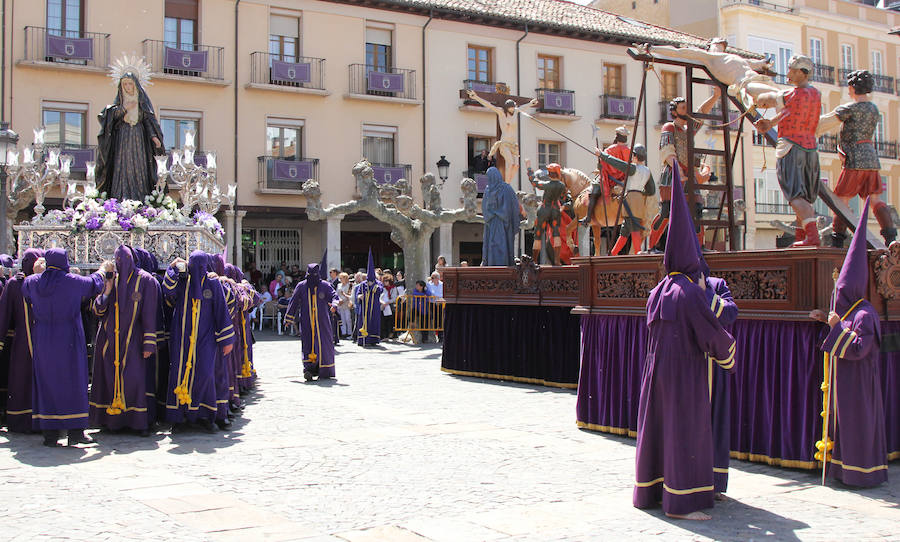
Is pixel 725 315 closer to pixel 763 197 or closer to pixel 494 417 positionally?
pixel 494 417

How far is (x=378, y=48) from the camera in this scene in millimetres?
29812

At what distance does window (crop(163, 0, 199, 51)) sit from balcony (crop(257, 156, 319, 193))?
4082 millimetres

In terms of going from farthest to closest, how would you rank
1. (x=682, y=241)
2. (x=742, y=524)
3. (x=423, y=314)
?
(x=423, y=314)
(x=682, y=241)
(x=742, y=524)

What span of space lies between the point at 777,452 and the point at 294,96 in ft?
76.4

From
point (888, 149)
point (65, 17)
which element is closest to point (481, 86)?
point (65, 17)

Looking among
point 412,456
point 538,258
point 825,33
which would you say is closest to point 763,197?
point 825,33

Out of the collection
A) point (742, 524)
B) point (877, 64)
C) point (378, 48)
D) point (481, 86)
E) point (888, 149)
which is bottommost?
point (742, 524)

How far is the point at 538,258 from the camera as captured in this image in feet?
49.6

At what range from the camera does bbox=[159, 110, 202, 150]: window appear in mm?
26328

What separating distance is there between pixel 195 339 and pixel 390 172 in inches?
802

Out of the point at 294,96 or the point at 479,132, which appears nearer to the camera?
the point at 294,96

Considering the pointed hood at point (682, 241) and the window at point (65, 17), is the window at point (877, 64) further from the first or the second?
the pointed hood at point (682, 241)

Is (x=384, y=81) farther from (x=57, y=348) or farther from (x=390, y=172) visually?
(x=57, y=348)

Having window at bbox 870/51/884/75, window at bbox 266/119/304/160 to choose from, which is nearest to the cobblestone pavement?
window at bbox 266/119/304/160
